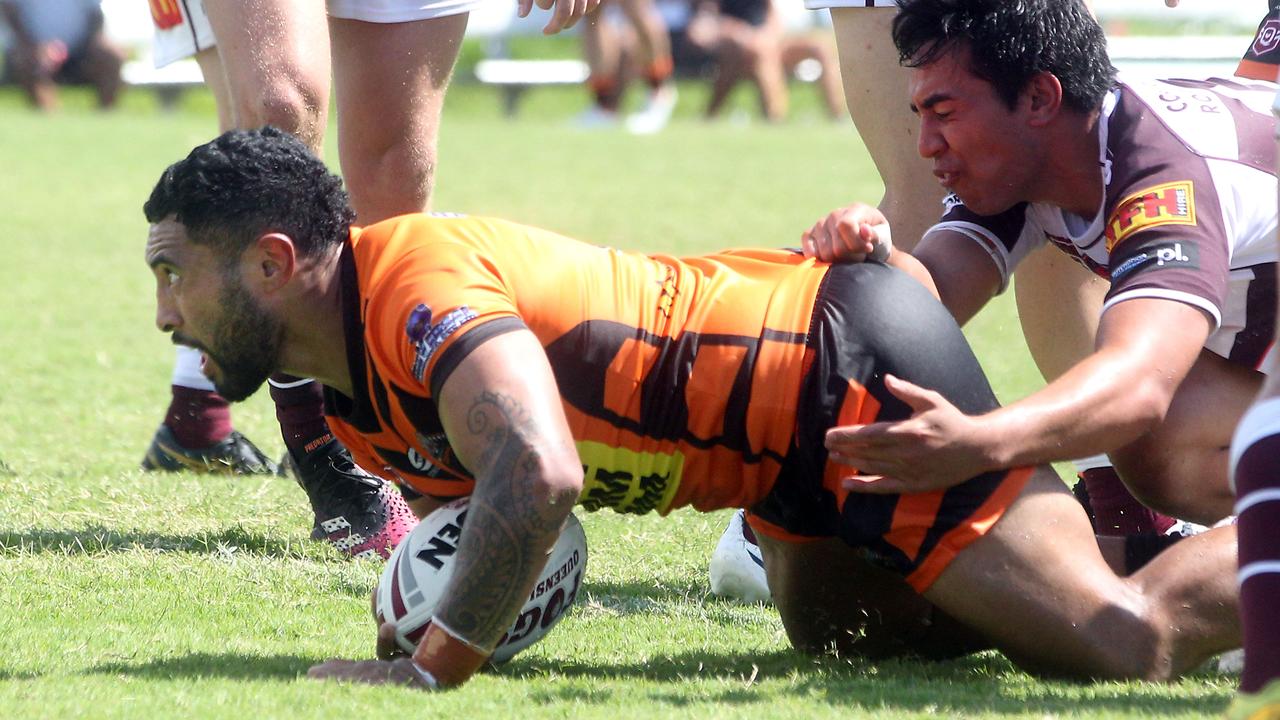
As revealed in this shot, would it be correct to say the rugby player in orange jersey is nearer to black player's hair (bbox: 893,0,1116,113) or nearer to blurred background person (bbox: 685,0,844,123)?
black player's hair (bbox: 893,0,1116,113)

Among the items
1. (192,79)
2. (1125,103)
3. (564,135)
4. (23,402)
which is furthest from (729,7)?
(1125,103)

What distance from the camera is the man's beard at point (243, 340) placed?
3229mm

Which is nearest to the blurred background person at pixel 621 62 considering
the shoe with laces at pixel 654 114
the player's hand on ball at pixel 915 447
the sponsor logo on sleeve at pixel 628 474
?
the shoe with laces at pixel 654 114

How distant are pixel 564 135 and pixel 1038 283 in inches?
529

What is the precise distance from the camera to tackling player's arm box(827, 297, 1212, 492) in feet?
10.0

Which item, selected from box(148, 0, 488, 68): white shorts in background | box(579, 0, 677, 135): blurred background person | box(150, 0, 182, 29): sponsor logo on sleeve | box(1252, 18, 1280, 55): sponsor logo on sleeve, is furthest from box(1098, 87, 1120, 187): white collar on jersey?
box(579, 0, 677, 135): blurred background person

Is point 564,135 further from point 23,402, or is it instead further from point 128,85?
point 23,402

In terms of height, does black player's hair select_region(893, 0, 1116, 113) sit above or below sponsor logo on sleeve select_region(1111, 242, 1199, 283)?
above

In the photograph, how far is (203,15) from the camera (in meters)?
4.93

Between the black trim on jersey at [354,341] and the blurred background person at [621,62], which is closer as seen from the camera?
the black trim on jersey at [354,341]

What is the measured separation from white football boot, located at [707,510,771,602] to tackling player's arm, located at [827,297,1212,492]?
824 mm

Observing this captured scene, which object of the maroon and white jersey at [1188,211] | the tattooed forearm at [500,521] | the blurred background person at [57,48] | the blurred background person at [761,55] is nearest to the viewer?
the tattooed forearm at [500,521]

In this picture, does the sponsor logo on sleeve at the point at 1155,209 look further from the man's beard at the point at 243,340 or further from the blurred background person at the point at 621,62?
the blurred background person at the point at 621,62

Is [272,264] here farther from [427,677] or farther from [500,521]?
[427,677]
